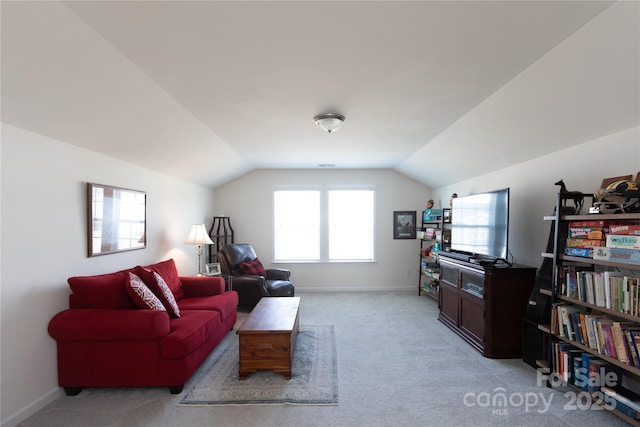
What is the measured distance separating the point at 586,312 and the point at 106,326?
3.82m

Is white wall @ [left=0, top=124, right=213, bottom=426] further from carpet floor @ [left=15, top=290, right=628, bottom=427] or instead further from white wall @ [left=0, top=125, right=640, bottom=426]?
carpet floor @ [left=15, top=290, right=628, bottom=427]

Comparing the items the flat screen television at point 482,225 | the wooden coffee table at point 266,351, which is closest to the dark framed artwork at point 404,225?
the flat screen television at point 482,225

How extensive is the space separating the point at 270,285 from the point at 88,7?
3849 mm

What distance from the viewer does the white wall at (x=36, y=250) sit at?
6.63ft

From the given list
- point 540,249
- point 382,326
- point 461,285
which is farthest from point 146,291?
point 540,249

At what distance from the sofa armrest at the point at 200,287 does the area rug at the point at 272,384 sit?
2.62 ft

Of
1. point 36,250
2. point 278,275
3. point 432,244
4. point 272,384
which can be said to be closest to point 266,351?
point 272,384

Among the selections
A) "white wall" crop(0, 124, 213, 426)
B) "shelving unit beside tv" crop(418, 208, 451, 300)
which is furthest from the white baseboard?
"shelving unit beside tv" crop(418, 208, 451, 300)

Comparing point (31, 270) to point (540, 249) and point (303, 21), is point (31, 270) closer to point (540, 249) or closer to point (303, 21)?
point (303, 21)

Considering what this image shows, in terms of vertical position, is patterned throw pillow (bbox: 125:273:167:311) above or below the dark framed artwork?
below

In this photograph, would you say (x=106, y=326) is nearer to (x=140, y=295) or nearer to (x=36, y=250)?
(x=140, y=295)

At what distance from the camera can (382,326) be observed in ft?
13.1

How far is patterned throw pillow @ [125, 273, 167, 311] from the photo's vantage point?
2541 millimetres

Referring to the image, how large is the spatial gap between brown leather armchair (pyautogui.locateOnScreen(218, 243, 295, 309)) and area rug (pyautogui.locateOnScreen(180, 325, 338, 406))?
131 cm
